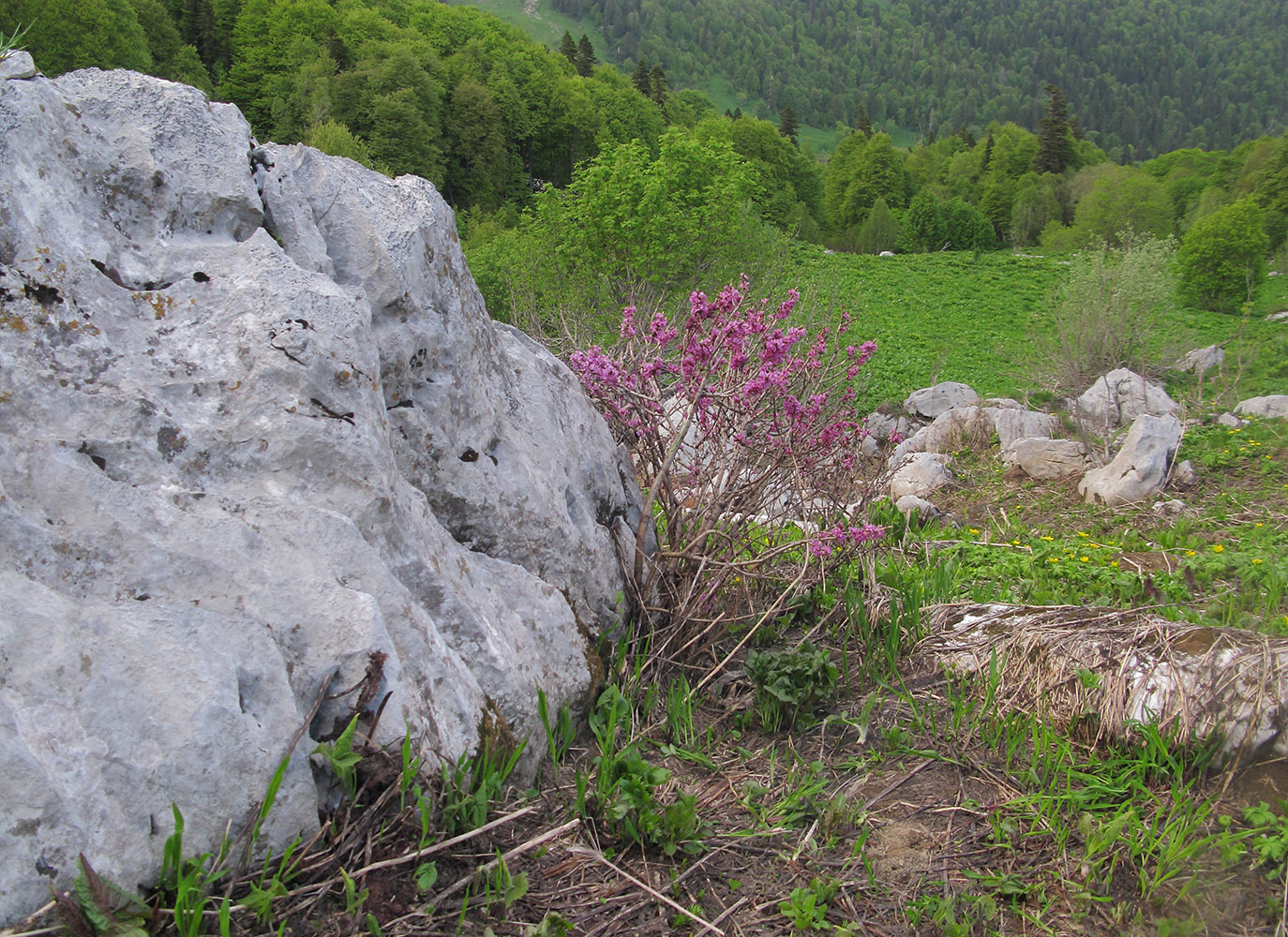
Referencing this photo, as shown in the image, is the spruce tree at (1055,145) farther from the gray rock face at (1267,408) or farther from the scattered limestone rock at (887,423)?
the gray rock face at (1267,408)

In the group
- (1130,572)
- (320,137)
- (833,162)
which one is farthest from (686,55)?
(1130,572)

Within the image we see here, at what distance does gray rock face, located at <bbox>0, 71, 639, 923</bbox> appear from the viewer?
6.51ft

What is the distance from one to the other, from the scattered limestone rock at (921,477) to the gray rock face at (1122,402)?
3.87 m

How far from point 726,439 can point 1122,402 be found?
1359 centimetres

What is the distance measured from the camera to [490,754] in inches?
108

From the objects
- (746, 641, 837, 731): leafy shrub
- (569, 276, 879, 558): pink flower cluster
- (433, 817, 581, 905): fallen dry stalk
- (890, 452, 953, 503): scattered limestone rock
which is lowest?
(890, 452, 953, 503): scattered limestone rock

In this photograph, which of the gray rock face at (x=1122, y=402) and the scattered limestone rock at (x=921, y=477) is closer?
the scattered limestone rock at (x=921, y=477)

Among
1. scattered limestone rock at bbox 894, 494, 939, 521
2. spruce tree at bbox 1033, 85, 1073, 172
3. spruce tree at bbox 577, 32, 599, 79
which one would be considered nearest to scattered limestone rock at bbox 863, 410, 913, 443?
scattered limestone rock at bbox 894, 494, 939, 521

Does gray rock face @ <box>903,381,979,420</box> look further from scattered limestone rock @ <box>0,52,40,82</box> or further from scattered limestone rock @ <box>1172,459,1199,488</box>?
scattered limestone rock @ <box>0,52,40,82</box>

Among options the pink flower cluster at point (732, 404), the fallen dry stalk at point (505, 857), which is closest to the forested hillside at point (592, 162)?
the pink flower cluster at point (732, 404)

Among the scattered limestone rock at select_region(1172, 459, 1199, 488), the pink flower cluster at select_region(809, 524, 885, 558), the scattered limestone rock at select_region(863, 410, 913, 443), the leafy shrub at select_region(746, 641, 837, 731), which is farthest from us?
the scattered limestone rock at select_region(863, 410, 913, 443)

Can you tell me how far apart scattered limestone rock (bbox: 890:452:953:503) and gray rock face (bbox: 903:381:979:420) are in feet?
30.4

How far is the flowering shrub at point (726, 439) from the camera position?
4.23 metres

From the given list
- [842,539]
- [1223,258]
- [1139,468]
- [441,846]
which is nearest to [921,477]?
[1139,468]
